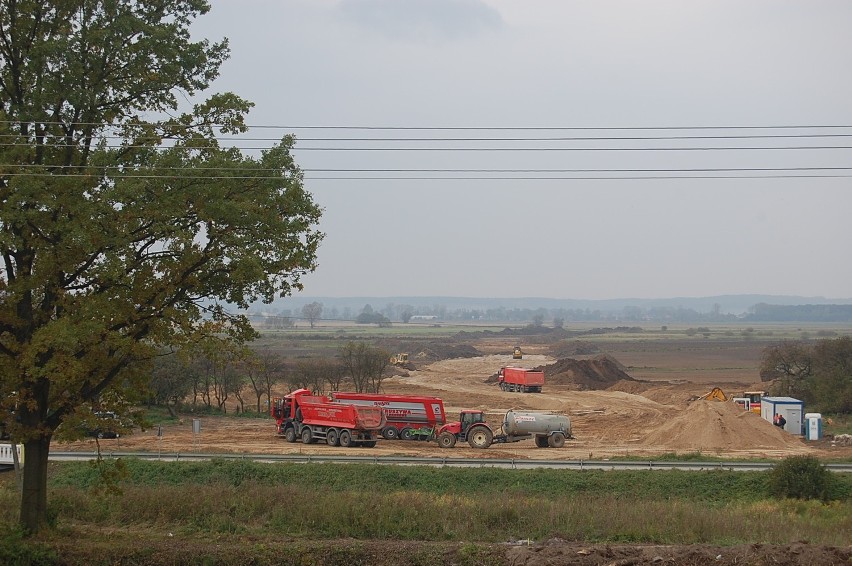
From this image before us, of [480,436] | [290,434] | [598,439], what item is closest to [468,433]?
[480,436]

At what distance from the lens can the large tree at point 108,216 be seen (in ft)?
52.8

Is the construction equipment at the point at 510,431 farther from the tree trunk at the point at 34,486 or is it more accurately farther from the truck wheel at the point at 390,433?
the tree trunk at the point at 34,486

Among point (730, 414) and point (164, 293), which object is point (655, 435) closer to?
point (730, 414)

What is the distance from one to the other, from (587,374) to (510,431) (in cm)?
4588

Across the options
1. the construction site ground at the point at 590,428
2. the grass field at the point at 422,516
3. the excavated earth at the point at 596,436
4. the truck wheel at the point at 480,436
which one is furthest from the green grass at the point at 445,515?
the truck wheel at the point at 480,436

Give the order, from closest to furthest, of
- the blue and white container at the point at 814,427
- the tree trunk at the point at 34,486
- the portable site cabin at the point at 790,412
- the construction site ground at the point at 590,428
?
the tree trunk at the point at 34,486 < the construction site ground at the point at 590,428 < the blue and white container at the point at 814,427 < the portable site cabin at the point at 790,412

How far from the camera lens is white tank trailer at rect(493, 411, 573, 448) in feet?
134

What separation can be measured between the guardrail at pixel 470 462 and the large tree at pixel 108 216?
1434 centimetres

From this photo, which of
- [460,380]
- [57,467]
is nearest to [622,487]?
→ [57,467]

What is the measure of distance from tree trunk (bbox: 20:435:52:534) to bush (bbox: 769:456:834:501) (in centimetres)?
2221

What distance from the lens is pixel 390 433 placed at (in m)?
42.1

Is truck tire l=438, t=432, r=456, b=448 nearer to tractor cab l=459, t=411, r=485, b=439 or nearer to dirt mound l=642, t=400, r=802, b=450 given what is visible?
tractor cab l=459, t=411, r=485, b=439

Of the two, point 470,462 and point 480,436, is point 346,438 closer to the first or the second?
point 480,436

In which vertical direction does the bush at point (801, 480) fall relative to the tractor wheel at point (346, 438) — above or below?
above
